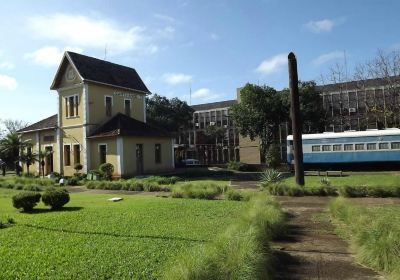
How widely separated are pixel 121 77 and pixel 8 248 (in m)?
29.4

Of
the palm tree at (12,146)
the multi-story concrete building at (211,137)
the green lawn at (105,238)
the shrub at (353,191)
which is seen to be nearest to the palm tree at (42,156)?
the palm tree at (12,146)

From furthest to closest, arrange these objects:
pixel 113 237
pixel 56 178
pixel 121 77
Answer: pixel 121 77 → pixel 56 178 → pixel 113 237

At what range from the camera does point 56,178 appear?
1125 inches

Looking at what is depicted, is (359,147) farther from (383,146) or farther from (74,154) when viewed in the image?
(74,154)

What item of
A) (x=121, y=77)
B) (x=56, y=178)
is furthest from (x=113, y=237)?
(x=121, y=77)

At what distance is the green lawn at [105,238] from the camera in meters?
6.34

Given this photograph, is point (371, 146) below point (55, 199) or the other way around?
the other way around

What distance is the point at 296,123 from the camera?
18.1 metres

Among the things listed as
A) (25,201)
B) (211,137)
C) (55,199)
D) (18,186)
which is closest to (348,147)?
(18,186)

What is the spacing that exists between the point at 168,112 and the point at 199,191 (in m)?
42.7

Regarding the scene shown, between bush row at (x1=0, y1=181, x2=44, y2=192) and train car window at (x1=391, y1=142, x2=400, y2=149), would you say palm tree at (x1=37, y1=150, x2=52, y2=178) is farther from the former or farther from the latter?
train car window at (x1=391, y1=142, x2=400, y2=149)

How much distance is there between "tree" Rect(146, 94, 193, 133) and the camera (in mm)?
57875

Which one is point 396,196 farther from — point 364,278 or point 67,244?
point 67,244

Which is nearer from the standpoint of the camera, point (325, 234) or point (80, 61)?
point (325, 234)
